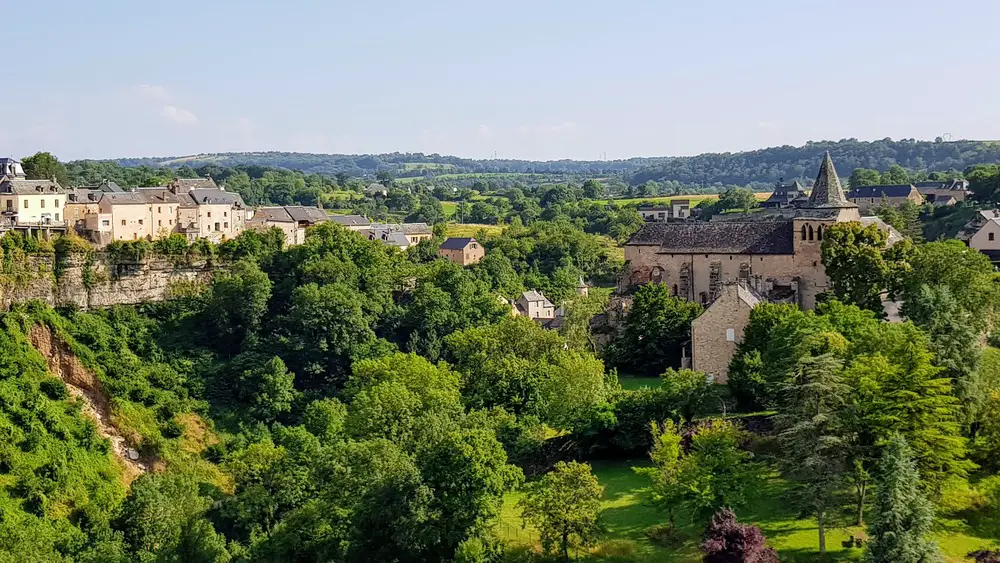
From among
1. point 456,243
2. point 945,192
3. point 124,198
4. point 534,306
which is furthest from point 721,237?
point 945,192

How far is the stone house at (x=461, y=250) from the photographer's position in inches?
3935

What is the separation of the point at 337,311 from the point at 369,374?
1542 cm

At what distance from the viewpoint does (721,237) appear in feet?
223

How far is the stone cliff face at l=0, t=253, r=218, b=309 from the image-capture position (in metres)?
63.8

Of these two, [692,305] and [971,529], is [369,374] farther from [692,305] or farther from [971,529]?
[971,529]

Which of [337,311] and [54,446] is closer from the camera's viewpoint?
[54,446]

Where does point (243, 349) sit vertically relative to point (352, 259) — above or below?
below

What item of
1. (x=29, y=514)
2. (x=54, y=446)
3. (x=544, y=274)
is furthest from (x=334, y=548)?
(x=544, y=274)

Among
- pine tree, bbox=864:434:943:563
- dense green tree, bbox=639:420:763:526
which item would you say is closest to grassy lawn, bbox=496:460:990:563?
dense green tree, bbox=639:420:763:526

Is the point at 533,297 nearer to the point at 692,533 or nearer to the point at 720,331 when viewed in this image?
the point at 720,331

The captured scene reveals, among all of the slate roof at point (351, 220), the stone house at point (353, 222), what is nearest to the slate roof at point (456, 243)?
the stone house at point (353, 222)

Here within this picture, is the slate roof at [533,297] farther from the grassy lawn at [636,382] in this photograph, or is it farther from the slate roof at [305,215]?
the grassy lawn at [636,382]

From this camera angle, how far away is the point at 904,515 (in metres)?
30.6

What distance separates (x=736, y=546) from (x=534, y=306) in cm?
5152
